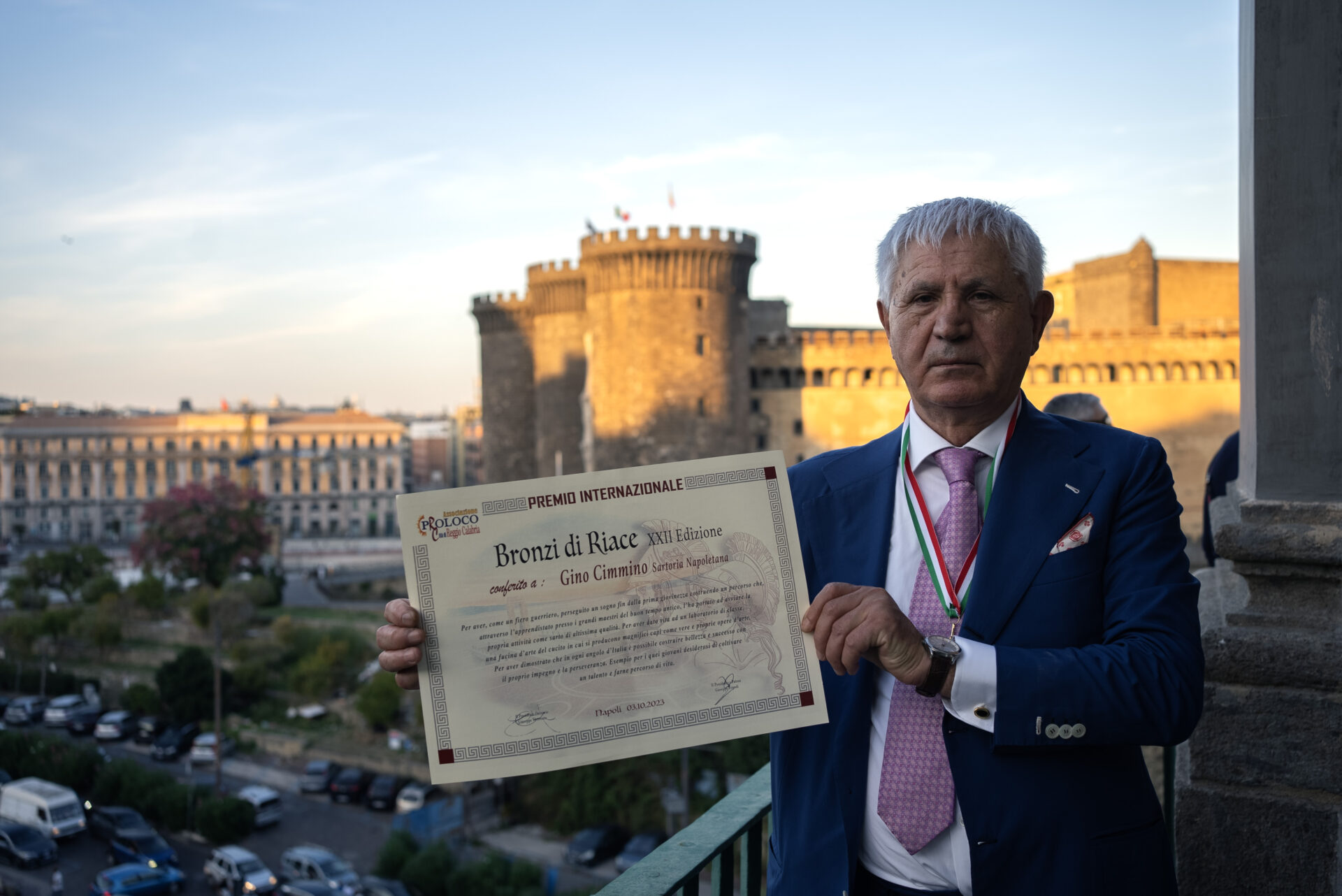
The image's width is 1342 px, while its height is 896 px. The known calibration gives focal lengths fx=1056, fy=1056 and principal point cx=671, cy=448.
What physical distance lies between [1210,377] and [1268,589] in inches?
1321

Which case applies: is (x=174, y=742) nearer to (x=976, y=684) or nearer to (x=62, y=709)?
(x=62, y=709)

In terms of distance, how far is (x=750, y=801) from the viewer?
247 cm

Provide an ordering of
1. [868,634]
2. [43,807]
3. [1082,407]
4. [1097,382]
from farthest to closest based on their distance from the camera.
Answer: [1097,382] → [43,807] → [1082,407] → [868,634]

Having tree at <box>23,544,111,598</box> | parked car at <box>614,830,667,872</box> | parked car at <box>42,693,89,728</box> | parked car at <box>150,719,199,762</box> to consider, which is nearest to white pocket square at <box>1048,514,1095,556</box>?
parked car at <box>614,830,667,872</box>

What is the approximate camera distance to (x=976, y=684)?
1.64 m

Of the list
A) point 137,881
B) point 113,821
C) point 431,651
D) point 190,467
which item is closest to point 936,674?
point 431,651

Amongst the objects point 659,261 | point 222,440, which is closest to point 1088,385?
point 659,261

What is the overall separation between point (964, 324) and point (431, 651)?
42.2 inches

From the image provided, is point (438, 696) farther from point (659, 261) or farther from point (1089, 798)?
point (659, 261)

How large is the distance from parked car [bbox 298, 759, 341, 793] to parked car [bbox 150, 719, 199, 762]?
14.3ft

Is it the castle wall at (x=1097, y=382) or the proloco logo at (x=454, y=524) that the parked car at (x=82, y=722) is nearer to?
the castle wall at (x=1097, y=382)

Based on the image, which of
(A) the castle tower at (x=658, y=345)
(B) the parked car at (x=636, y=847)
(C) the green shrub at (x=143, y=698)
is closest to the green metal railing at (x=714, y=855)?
(B) the parked car at (x=636, y=847)
